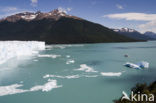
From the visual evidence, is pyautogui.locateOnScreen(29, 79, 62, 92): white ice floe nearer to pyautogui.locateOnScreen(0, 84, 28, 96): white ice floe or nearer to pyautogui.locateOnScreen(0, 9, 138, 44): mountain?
pyautogui.locateOnScreen(0, 84, 28, 96): white ice floe

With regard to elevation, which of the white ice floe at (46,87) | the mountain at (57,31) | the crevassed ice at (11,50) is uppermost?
the mountain at (57,31)

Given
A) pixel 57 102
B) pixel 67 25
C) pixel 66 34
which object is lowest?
pixel 57 102

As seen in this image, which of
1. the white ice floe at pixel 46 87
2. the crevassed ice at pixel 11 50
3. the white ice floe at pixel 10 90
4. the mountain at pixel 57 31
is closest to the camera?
the white ice floe at pixel 10 90

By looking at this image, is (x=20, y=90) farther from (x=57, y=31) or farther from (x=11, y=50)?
(x=57, y=31)

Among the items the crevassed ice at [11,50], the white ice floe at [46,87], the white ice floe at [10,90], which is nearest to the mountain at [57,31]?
the crevassed ice at [11,50]

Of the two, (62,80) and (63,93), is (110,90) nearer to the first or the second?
(63,93)

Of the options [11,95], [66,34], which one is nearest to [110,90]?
[11,95]

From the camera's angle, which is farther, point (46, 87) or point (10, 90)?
point (46, 87)

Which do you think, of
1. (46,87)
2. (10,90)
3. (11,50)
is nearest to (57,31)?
(11,50)

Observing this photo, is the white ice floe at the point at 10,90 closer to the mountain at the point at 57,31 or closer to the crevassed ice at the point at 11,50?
the crevassed ice at the point at 11,50
